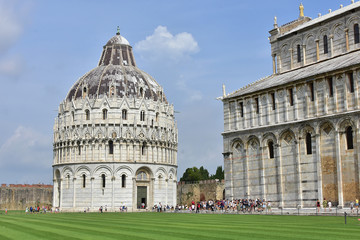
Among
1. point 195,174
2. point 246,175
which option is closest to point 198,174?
point 195,174

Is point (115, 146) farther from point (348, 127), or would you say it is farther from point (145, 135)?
point (348, 127)

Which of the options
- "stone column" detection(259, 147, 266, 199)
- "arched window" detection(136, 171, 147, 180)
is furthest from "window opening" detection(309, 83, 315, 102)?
"arched window" detection(136, 171, 147, 180)

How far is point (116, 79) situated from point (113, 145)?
1262 cm

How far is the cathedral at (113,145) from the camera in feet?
270

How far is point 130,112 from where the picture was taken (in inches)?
3346

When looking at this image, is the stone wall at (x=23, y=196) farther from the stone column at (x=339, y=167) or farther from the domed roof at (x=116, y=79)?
the stone column at (x=339, y=167)

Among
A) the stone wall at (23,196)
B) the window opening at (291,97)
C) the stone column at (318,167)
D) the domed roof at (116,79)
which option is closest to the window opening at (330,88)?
the stone column at (318,167)

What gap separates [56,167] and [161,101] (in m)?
22.7

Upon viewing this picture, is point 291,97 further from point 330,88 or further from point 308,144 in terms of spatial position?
point 308,144

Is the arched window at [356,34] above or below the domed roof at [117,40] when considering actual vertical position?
below

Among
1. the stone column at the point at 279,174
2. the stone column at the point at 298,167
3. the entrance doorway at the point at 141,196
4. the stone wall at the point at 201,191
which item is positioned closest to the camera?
the stone column at the point at 298,167

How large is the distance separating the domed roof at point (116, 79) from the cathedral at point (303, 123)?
36.9m

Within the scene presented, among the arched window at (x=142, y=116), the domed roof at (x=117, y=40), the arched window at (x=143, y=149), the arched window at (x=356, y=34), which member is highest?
the domed roof at (x=117, y=40)

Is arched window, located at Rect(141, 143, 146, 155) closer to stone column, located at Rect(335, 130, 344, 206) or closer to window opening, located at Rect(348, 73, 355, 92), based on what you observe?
stone column, located at Rect(335, 130, 344, 206)
